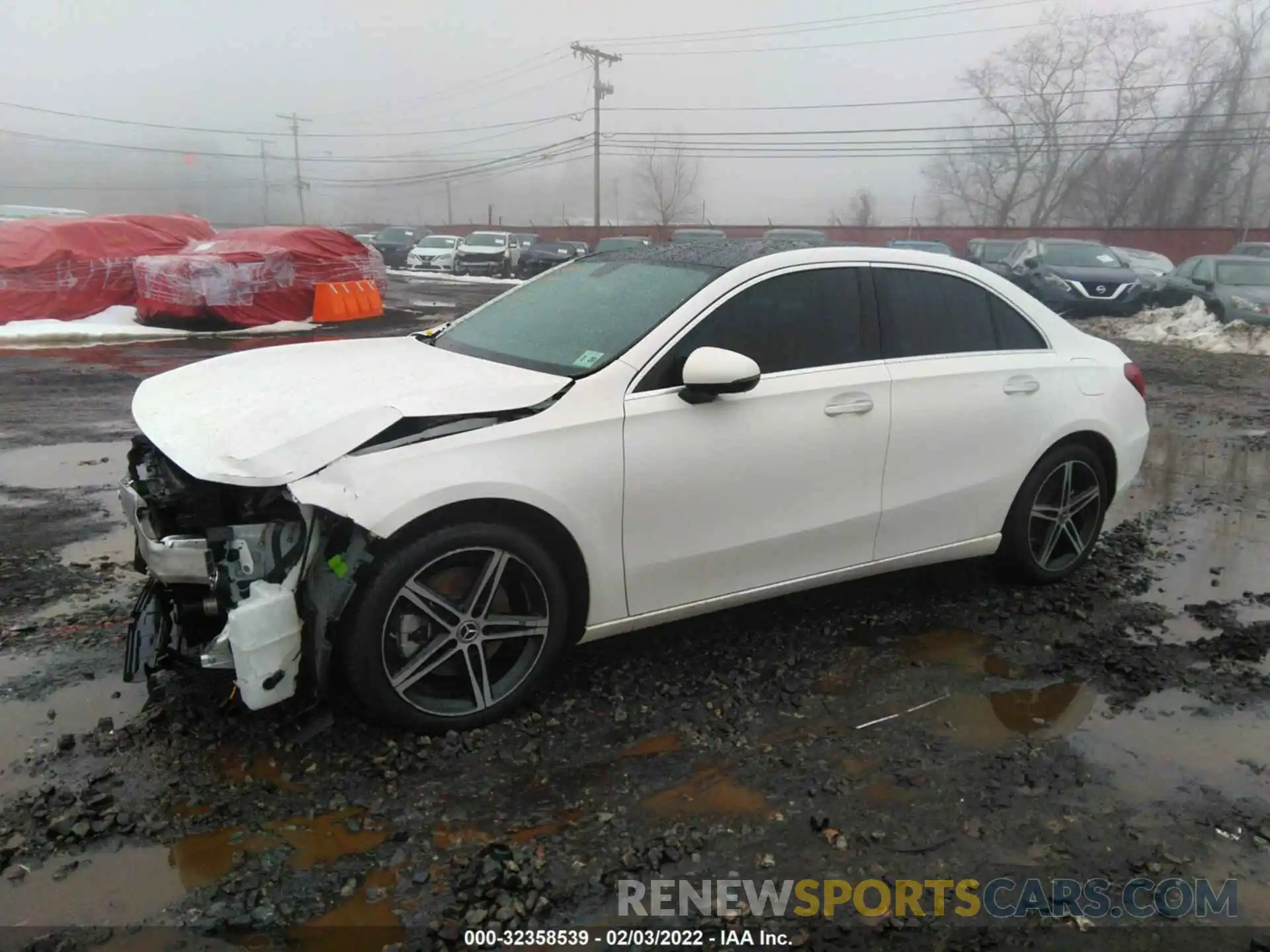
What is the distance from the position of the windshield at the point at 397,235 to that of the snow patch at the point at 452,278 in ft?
17.3

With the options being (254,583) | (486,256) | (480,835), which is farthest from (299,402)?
(486,256)

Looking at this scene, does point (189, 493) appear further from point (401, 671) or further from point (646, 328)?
point (646, 328)

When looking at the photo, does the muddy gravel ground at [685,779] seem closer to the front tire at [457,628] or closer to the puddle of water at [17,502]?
the front tire at [457,628]

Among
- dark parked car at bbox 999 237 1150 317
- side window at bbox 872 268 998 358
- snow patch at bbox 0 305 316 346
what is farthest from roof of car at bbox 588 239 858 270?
dark parked car at bbox 999 237 1150 317

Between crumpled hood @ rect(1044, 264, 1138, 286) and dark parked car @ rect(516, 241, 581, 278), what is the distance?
15787mm

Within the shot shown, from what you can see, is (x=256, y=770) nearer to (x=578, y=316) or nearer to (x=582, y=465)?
(x=582, y=465)

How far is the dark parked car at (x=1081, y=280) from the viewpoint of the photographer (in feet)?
58.6

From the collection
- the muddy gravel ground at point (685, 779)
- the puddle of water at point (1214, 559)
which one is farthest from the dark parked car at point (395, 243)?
the muddy gravel ground at point (685, 779)

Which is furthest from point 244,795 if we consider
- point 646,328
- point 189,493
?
point 646,328

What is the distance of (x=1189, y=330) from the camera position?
53.1ft

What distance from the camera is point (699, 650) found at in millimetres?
3881

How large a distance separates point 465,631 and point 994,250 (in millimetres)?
23252

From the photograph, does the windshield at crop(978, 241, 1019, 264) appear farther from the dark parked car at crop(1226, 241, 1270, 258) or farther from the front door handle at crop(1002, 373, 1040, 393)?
the front door handle at crop(1002, 373, 1040, 393)

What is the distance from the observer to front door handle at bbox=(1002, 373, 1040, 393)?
13.9ft
